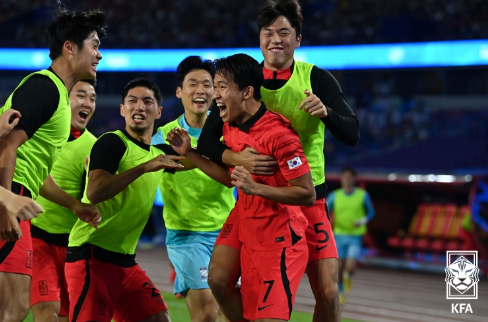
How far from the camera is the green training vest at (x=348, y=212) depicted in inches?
531

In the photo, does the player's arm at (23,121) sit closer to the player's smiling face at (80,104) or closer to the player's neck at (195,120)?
the player's smiling face at (80,104)

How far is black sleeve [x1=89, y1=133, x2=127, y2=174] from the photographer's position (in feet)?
17.2

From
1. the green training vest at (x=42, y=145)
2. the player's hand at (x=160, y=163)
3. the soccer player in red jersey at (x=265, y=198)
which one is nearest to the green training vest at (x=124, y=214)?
the player's hand at (x=160, y=163)

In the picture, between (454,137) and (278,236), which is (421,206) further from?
(278,236)

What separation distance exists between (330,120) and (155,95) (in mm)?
1624

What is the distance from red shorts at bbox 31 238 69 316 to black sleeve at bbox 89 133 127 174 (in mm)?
1208

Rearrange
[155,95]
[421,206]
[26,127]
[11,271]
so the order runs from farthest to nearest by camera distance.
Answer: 1. [421,206]
2. [155,95]
3. [11,271]
4. [26,127]

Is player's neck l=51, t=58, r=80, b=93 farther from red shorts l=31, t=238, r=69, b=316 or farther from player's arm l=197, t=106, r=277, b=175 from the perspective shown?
red shorts l=31, t=238, r=69, b=316

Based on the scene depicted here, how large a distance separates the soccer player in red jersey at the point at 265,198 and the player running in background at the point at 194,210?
1.40 meters

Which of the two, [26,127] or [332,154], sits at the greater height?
[332,154]

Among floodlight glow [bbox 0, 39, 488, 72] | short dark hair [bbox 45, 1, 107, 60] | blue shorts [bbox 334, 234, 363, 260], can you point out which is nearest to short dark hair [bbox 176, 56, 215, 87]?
short dark hair [bbox 45, 1, 107, 60]

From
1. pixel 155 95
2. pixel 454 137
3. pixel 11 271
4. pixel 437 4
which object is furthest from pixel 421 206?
pixel 11 271

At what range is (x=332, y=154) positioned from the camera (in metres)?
25.5

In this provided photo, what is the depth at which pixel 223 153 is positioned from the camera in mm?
4773
